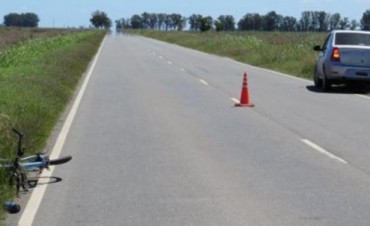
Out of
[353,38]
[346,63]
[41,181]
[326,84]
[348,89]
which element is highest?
[41,181]

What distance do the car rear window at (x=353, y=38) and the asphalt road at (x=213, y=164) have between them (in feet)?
12.3

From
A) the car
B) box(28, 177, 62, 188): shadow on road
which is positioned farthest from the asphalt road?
the car

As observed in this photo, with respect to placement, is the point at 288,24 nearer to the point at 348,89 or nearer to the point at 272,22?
the point at 272,22

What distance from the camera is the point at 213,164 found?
32.0ft

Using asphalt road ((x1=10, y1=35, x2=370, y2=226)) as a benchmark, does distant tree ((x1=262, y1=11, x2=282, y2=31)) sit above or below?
below

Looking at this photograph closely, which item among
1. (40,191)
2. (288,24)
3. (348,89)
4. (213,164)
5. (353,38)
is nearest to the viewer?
(40,191)

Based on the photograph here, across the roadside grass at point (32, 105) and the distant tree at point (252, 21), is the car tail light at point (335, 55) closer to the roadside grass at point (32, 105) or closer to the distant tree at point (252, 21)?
the roadside grass at point (32, 105)

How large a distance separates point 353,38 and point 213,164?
13773mm

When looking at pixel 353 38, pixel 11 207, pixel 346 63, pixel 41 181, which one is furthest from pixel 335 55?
pixel 11 207

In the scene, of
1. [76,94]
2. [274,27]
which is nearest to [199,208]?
[76,94]

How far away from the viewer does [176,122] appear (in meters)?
14.3

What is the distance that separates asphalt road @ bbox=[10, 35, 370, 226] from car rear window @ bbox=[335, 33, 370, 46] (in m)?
3.75

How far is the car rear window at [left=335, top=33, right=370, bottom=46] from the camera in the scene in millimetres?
22297

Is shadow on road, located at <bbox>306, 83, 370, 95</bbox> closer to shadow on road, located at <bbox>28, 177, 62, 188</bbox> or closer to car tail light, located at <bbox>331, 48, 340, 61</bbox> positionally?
car tail light, located at <bbox>331, 48, 340, 61</bbox>
